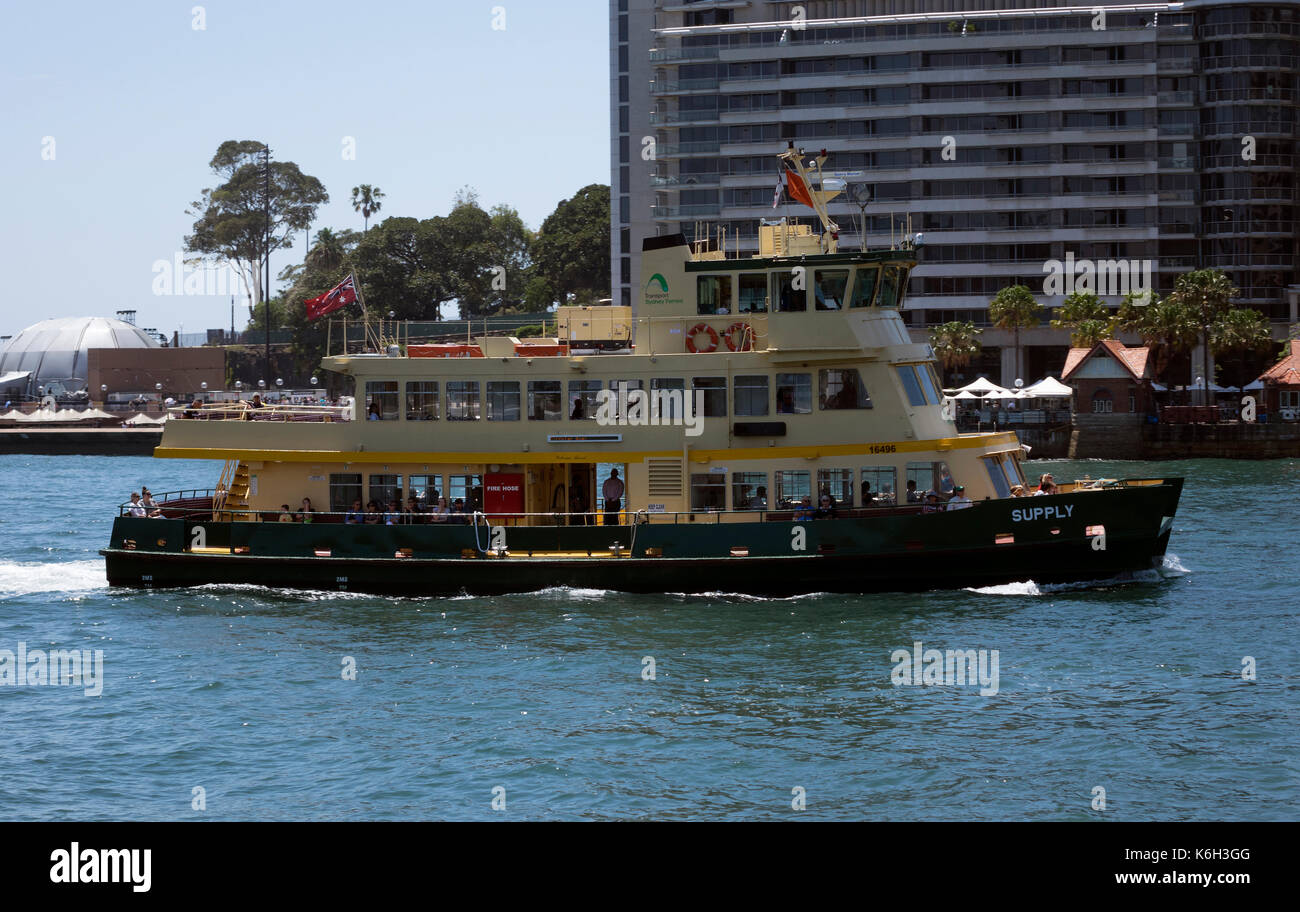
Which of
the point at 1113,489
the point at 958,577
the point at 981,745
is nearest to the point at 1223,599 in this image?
the point at 1113,489

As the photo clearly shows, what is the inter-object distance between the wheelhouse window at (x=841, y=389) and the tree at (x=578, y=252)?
86091 millimetres

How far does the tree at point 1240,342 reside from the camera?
78.0m

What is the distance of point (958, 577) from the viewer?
27188 millimetres

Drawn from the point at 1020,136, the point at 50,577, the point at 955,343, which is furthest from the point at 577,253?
the point at 50,577

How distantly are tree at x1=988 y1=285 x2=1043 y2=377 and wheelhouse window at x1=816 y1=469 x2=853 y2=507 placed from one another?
5806 centimetres

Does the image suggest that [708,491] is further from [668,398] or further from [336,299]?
[336,299]

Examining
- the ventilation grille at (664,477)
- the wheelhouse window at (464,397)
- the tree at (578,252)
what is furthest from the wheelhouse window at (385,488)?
the tree at (578,252)

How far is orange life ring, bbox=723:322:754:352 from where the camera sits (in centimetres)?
2883

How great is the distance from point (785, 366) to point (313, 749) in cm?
1350

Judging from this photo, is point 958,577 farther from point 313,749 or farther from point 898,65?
point 898,65

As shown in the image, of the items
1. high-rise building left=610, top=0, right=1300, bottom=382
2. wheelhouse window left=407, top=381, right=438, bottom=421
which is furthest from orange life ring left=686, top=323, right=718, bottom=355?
high-rise building left=610, top=0, right=1300, bottom=382

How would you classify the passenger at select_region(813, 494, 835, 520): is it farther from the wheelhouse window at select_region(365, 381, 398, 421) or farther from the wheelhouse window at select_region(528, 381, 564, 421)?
the wheelhouse window at select_region(365, 381, 398, 421)

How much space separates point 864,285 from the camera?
2842 centimetres

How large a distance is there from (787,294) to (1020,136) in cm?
6803
